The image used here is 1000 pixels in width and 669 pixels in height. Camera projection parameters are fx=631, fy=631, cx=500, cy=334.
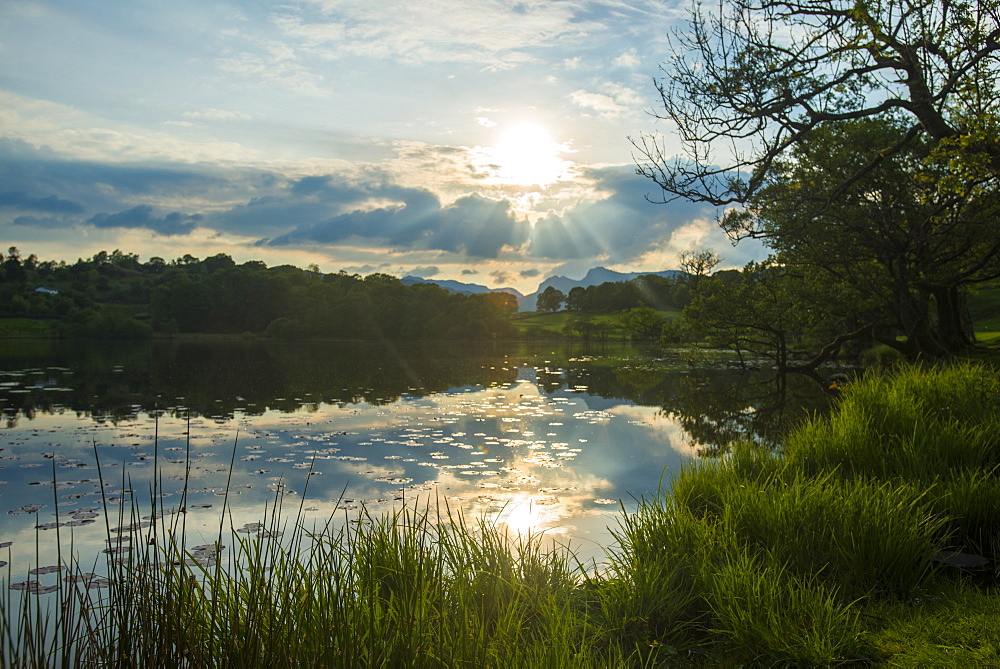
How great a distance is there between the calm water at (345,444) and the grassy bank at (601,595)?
1.62ft

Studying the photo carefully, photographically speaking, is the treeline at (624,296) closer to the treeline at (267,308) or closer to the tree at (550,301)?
the tree at (550,301)

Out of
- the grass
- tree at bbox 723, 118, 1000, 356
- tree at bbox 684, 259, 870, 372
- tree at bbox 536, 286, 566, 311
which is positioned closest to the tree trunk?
tree at bbox 723, 118, 1000, 356

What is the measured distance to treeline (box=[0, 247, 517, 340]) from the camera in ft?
244

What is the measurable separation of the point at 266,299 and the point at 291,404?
71.6 meters

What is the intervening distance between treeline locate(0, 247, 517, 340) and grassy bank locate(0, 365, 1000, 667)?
70427mm

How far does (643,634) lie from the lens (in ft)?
14.2

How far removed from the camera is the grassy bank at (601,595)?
9.58ft

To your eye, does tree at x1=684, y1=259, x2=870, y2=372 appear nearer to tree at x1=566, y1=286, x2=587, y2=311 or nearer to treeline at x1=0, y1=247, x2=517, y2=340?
treeline at x1=0, y1=247, x2=517, y2=340

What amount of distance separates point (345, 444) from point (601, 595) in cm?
803

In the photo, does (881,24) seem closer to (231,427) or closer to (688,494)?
(688,494)

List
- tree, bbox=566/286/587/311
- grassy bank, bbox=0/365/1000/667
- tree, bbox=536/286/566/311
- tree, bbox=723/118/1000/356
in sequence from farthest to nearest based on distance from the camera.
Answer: tree, bbox=536/286/566/311
tree, bbox=566/286/587/311
tree, bbox=723/118/1000/356
grassy bank, bbox=0/365/1000/667

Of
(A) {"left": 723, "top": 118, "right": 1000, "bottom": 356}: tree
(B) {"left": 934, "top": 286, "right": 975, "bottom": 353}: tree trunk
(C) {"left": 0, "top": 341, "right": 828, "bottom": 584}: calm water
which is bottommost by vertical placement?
(C) {"left": 0, "top": 341, "right": 828, "bottom": 584}: calm water

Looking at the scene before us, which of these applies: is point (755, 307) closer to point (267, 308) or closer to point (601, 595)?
point (601, 595)

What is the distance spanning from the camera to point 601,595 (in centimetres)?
466
